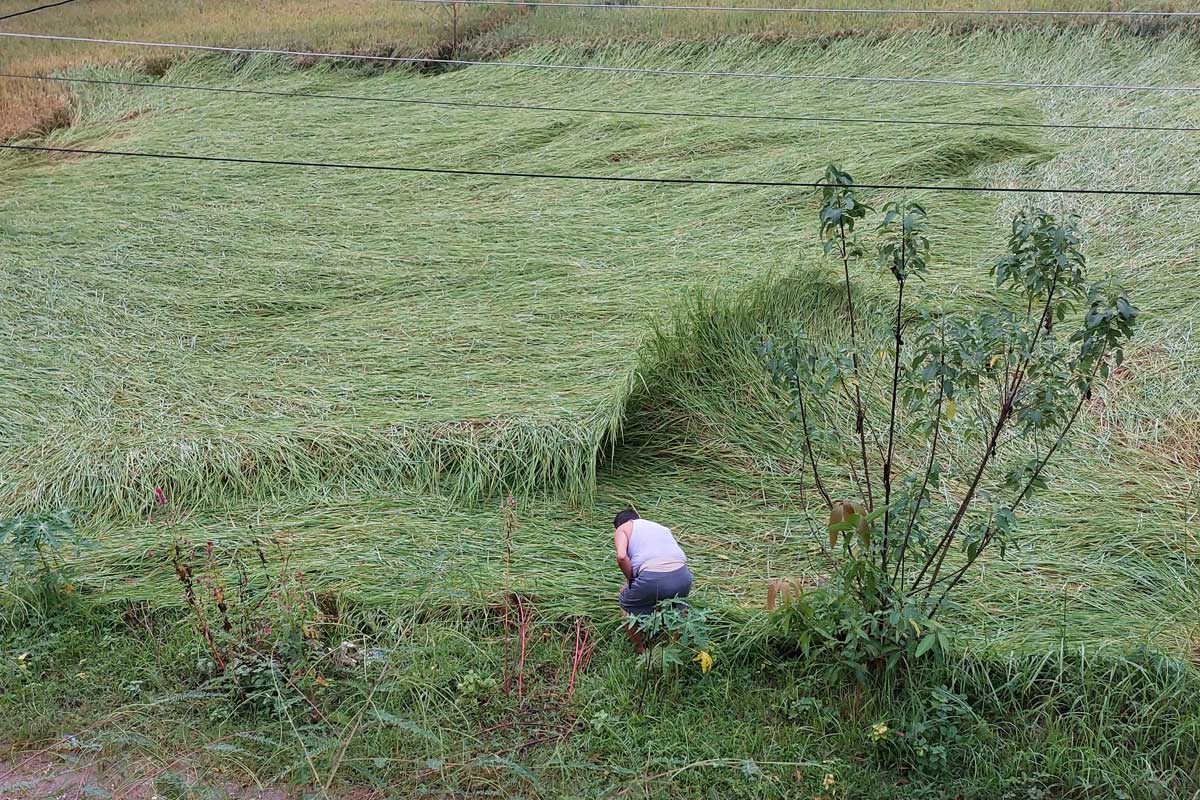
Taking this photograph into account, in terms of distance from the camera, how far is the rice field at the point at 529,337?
380 centimetres

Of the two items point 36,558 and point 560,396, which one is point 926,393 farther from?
point 36,558

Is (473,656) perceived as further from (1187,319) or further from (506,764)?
(1187,319)

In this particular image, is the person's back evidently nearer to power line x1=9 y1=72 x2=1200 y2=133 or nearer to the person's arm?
the person's arm

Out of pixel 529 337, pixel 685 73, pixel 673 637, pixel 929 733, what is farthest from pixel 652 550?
pixel 685 73

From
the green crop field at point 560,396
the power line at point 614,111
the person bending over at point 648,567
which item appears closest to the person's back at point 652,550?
the person bending over at point 648,567

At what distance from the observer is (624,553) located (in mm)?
3410

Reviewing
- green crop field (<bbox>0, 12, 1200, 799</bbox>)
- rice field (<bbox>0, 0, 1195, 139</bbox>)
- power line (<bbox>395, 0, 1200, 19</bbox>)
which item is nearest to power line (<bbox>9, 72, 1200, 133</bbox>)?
green crop field (<bbox>0, 12, 1200, 799</bbox>)

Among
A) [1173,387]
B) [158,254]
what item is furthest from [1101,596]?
[158,254]

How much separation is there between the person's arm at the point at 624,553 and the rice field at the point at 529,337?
227 mm

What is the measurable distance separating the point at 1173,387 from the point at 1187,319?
2.02ft

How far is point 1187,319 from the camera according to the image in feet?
15.8

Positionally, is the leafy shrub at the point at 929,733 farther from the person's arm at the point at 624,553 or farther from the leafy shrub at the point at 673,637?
the person's arm at the point at 624,553

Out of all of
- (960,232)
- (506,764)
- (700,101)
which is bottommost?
(506,764)

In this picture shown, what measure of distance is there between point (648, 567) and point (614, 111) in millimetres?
5928
